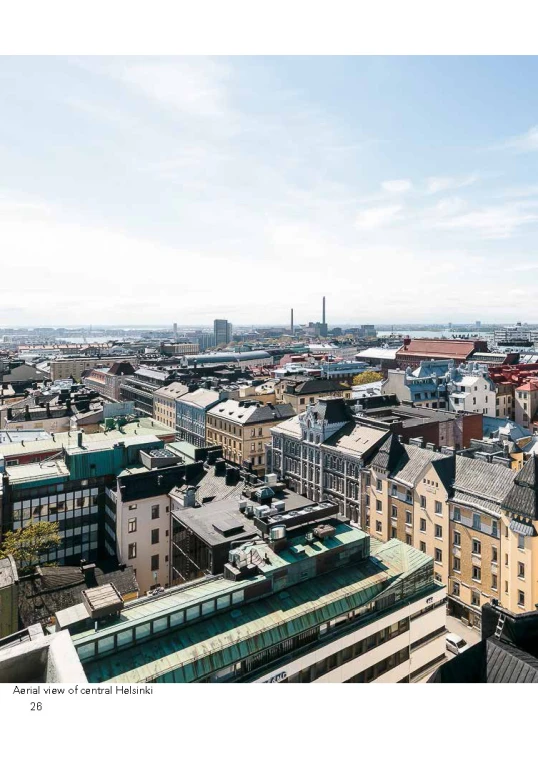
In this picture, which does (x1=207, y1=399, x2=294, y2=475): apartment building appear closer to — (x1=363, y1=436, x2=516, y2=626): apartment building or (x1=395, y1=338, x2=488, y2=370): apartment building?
(x1=363, y1=436, x2=516, y2=626): apartment building

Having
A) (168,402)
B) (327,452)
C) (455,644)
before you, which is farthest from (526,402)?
(455,644)

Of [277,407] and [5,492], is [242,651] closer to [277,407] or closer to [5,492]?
[5,492]

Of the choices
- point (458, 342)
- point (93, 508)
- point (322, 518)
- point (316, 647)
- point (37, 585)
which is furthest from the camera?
point (458, 342)

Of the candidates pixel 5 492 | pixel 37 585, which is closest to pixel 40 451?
pixel 5 492

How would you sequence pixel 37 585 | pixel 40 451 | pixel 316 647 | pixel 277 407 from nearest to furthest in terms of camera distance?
pixel 316 647
pixel 37 585
pixel 40 451
pixel 277 407

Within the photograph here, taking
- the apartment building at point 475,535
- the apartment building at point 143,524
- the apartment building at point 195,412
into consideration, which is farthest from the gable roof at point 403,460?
the apartment building at point 195,412

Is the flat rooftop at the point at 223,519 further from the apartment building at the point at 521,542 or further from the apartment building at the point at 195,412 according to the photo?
the apartment building at the point at 195,412
